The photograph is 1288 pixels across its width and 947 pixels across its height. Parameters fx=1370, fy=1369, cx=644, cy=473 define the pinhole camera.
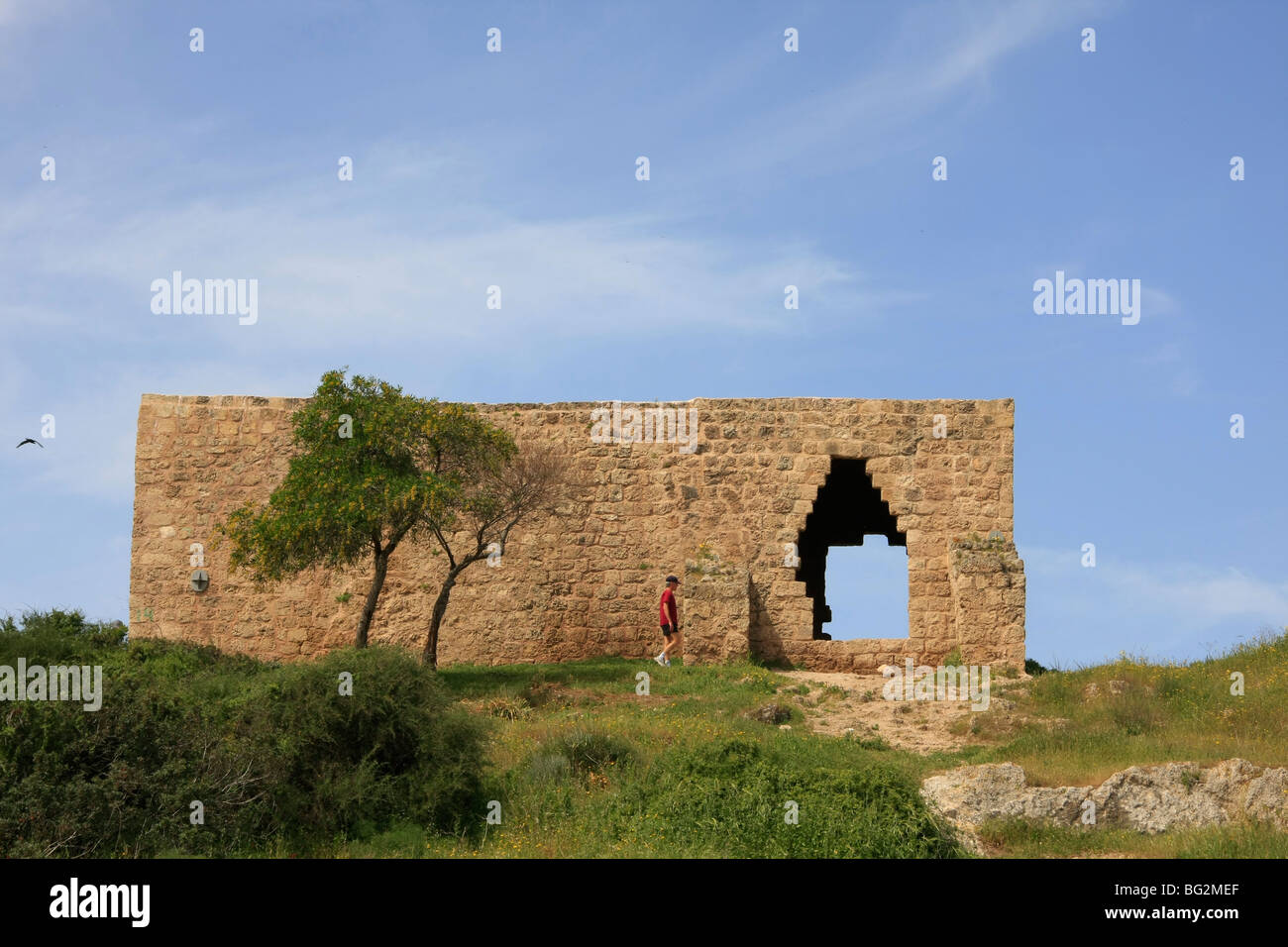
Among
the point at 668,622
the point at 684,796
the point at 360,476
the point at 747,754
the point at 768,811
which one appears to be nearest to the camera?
the point at 768,811

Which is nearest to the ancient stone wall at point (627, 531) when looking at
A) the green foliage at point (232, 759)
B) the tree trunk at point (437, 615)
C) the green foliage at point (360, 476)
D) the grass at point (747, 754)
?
the grass at point (747, 754)

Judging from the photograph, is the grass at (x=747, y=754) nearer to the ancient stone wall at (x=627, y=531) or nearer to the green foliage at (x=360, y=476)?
the ancient stone wall at (x=627, y=531)

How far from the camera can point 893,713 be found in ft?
51.7

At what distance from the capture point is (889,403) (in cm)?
1903

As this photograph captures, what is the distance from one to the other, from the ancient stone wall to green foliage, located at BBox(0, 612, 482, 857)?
19.9 feet

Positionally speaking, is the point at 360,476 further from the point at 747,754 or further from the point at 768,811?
the point at 768,811

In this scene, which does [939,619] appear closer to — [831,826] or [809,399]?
[809,399]

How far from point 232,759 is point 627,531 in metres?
8.81

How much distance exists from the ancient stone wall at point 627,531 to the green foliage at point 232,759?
6.06 meters

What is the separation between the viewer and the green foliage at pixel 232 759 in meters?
10.1

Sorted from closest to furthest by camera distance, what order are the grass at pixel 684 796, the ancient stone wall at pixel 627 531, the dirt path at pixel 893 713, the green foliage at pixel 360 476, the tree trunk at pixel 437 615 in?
the grass at pixel 684 796 < the dirt path at pixel 893 713 < the green foliage at pixel 360 476 < the tree trunk at pixel 437 615 < the ancient stone wall at pixel 627 531

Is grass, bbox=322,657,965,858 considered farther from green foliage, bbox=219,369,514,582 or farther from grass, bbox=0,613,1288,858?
green foliage, bbox=219,369,514,582

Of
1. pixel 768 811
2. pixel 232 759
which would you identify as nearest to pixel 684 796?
pixel 768 811
